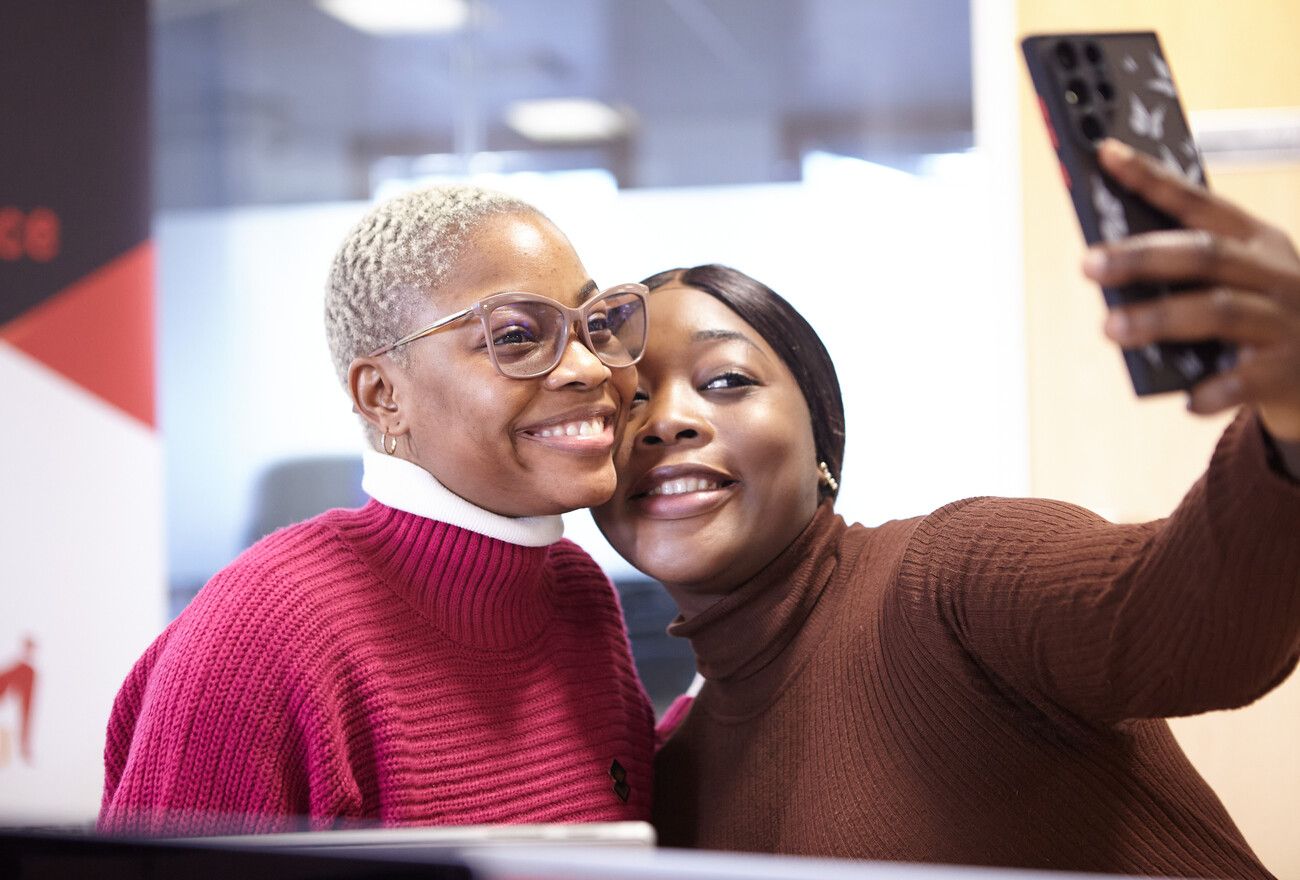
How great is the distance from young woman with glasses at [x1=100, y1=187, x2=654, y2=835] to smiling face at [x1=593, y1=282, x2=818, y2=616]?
0.21 feet

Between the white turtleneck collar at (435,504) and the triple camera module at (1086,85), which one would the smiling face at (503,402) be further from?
the triple camera module at (1086,85)

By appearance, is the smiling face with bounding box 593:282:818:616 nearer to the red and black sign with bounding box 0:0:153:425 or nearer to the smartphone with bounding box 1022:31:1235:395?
the smartphone with bounding box 1022:31:1235:395

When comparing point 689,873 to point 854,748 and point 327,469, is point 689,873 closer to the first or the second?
point 854,748

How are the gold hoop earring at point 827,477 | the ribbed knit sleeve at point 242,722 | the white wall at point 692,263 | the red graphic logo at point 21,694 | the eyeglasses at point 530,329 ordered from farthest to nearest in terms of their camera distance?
the white wall at point 692,263 → the red graphic logo at point 21,694 → the gold hoop earring at point 827,477 → the eyeglasses at point 530,329 → the ribbed knit sleeve at point 242,722

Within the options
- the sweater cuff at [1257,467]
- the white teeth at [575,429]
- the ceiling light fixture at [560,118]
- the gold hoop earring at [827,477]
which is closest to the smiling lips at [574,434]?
the white teeth at [575,429]

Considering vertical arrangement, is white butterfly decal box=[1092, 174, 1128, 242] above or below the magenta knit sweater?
above

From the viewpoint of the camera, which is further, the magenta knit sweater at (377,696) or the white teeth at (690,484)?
the white teeth at (690,484)

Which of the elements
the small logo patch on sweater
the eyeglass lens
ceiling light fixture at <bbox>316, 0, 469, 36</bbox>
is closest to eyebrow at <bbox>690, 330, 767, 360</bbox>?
the eyeglass lens

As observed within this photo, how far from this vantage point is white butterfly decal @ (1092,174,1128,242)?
75 centimetres

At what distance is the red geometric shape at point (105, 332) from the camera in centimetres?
317

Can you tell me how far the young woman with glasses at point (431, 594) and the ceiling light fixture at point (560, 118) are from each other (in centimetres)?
319

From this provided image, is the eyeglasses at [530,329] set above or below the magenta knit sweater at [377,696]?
above

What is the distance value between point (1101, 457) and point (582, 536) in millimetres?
1795

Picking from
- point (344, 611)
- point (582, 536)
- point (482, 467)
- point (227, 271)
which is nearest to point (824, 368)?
point (482, 467)
